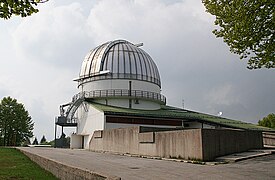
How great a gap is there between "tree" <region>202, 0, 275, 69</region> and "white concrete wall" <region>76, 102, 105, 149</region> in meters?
21.9

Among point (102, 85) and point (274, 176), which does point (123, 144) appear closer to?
point (274, 176)

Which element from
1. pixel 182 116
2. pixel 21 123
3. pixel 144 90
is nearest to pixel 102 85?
pixel 144 90

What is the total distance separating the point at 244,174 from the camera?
367 inches

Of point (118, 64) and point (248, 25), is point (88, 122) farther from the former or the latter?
point (248, 25)

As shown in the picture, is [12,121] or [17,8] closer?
[17,8]

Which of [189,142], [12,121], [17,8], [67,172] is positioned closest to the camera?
[17,8]

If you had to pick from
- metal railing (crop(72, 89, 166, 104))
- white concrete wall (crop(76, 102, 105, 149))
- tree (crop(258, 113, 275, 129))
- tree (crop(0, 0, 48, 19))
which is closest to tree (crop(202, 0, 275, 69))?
tree (crop(0, 0, 48, 19))

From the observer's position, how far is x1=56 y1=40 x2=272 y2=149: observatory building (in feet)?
121

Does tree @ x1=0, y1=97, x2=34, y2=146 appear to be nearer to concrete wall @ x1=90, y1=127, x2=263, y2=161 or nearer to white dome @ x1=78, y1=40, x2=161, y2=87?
white dome @ x1=78, y1=40, x2=161, y2=87

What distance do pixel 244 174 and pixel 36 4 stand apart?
779 centimetres

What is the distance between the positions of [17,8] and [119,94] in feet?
106

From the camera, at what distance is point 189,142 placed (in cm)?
1458

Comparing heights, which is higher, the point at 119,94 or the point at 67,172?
the point at 119,94

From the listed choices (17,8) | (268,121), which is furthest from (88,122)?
(268,121)
